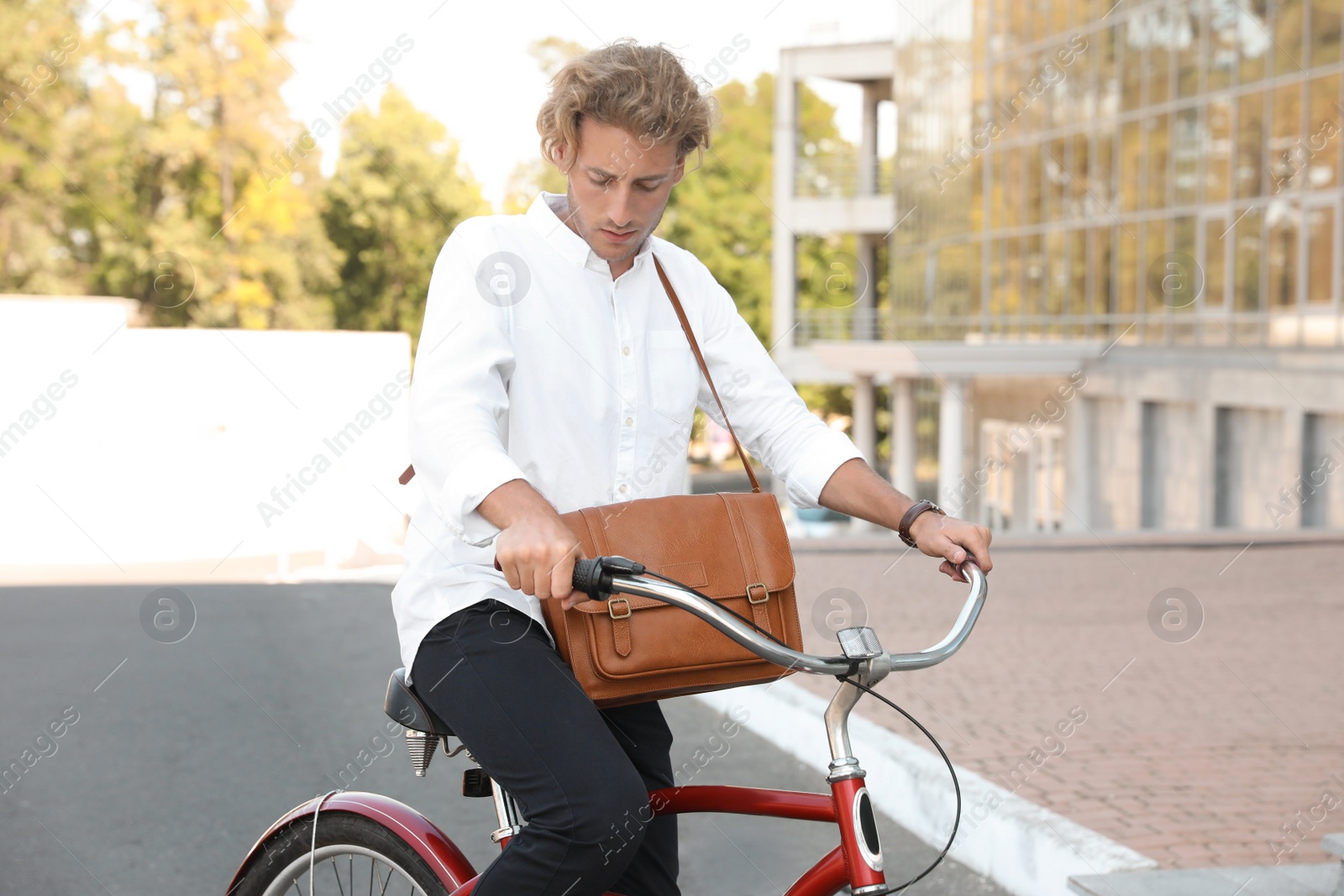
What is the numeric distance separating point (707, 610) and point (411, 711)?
69 cm

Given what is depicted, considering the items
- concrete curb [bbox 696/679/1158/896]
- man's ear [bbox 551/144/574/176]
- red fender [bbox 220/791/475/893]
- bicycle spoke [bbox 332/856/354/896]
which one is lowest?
concrete curb [bbox 696/679/1158/896]

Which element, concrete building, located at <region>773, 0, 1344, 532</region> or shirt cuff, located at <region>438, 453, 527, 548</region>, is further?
concrete building, located at <region>773, 0, 1344, 532</region>

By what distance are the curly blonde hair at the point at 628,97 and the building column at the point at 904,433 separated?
31621mm

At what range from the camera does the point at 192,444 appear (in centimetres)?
1664

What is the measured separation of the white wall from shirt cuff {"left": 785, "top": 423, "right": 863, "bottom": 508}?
47.3 ft

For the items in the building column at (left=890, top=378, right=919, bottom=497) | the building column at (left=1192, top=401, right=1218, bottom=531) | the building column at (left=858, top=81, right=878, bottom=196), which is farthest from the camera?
the building column at (left=858, top=81, right=878, bottom=196)

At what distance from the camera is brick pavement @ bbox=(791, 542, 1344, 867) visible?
15.7 ft

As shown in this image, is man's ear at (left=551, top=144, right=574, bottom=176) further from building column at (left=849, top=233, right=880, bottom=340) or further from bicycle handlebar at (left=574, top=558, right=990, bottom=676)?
building column at (left=849, top=233, right=880, bottom=340)

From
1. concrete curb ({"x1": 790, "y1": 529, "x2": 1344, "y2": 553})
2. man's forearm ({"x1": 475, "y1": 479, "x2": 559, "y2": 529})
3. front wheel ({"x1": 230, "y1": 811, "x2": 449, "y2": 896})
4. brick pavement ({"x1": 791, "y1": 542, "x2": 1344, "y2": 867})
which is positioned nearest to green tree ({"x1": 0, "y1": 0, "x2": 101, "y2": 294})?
concrete curb ({"x1": 790, "y1": 529, "x2": 1344, "y2": 553})

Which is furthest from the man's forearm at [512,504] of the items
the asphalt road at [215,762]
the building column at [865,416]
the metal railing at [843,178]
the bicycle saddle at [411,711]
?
the metal railing at [843,178]

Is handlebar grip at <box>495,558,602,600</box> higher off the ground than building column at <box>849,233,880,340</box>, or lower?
lower

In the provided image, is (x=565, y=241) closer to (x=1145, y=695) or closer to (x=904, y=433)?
(x=1145, y=695)

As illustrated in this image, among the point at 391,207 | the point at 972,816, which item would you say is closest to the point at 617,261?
the point at 972,816

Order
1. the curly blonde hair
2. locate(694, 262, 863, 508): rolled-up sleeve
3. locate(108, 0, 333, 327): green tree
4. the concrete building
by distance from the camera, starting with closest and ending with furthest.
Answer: the curly blonde hair < locate(694, 262, 863, 508): rolled-up sleeve < the concrete building < locate(108, 0, 333, 327): green tree
